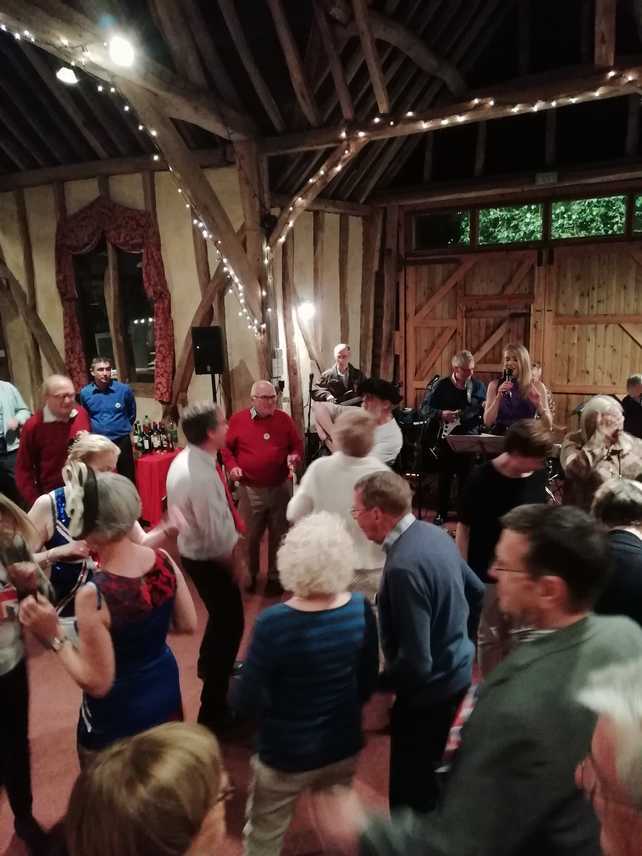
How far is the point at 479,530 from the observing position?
116 inches

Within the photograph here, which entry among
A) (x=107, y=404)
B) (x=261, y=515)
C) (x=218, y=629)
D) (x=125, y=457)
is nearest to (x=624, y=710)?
(x=218, y=629)

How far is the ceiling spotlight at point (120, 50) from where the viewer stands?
168 inches

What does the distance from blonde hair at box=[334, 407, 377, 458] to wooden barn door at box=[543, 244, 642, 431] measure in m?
5.72

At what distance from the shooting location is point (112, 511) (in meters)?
1.91

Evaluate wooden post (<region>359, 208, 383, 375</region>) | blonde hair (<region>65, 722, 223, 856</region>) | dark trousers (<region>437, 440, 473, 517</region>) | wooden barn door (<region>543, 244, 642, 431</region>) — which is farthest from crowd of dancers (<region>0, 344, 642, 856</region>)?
wooden post (<region>359, 208, 383, 375</region>)

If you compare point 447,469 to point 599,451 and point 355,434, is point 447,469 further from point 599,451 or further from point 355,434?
point 355,434

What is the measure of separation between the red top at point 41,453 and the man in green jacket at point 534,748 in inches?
135

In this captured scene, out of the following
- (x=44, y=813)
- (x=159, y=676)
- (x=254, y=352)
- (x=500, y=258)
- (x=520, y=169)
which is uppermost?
(x=520, y=169)

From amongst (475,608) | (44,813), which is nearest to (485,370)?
(475,608)

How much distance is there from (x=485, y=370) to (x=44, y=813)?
752 cm

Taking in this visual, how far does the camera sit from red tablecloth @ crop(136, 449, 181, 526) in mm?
6008

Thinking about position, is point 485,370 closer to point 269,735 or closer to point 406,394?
point 406,394

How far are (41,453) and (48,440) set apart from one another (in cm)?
10

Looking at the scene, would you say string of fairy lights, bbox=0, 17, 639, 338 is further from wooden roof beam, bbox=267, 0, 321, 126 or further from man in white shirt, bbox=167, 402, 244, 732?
man in white shirt, bbox=167, 402, 244, 732
